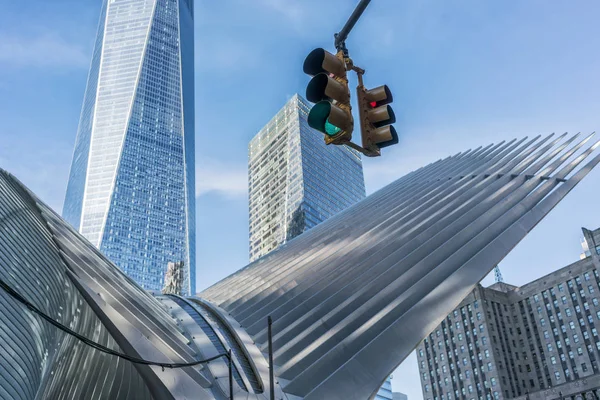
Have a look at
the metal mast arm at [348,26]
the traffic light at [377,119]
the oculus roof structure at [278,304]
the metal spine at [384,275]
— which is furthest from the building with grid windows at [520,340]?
the metal mast arm at [348,26]

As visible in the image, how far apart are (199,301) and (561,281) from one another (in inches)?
4292

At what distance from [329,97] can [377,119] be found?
0.92 meters

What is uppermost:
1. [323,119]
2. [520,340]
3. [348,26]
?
[520,340]

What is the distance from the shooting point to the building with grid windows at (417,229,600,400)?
354 ft

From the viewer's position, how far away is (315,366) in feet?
52.1

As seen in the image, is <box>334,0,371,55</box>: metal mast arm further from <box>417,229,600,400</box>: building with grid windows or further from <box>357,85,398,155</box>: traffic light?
<box>417,229,600,400</box>: building with grid windows

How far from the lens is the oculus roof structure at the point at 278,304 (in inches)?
606

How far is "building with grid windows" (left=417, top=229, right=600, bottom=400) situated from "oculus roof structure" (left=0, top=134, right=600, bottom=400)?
275 feet

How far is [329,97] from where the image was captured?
646 centimetres

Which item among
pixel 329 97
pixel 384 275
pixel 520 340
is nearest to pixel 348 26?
pixel 329 97

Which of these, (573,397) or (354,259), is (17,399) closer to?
(354,259)

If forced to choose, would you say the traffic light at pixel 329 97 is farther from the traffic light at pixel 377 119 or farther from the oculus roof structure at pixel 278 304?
the oculus roof structure at pixel 278 304

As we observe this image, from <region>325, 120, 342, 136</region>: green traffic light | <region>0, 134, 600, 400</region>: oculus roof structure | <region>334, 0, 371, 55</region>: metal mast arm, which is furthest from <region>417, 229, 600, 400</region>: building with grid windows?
<region>325, 120, 342, 136</region>: green traffic light

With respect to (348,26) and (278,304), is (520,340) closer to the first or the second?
(278,304)
